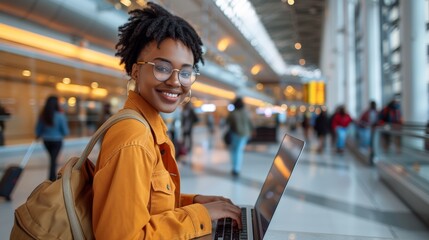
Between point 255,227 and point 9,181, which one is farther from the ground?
point 255,227

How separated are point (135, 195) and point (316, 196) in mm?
4712

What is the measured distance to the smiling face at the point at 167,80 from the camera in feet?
3.96

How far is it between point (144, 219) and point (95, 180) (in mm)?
178

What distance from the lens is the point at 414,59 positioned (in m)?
6.52

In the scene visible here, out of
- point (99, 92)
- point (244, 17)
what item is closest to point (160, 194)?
point (244, 17)

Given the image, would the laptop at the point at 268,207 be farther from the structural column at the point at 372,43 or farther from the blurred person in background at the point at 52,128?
the structural column at the point at 372,43

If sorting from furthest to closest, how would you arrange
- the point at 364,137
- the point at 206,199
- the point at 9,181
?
the point at 364,137, the point at 9,181, the point at 206,199

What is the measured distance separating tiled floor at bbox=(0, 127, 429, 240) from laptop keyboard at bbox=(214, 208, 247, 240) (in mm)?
166

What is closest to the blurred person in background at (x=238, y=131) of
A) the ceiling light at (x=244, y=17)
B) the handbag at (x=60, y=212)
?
the ceiling light at (x=244, y=17)

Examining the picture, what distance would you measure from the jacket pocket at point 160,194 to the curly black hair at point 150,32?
47 cm

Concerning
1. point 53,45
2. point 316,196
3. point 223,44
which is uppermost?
point 223,44

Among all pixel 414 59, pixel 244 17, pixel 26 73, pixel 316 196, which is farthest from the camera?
pixel 26 73

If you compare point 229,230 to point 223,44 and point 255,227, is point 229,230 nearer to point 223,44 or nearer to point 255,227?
point 255,227

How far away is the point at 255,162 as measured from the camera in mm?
9172
